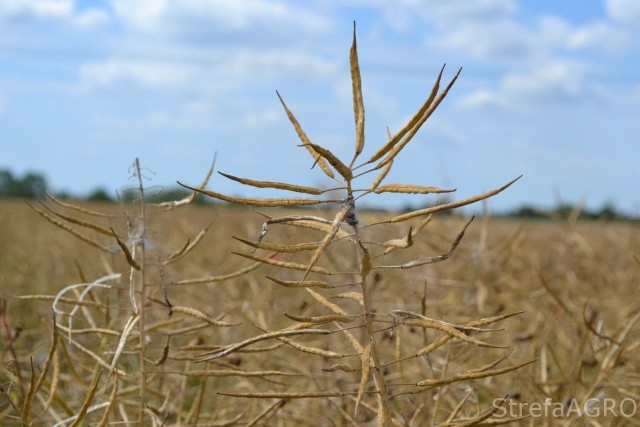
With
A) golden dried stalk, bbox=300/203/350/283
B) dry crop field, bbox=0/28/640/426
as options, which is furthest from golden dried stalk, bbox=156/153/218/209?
golden dried stalk, bbox=300/203/350/283

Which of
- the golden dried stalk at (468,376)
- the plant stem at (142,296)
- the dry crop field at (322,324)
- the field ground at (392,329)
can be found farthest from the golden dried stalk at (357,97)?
the plant stem at (142,296)

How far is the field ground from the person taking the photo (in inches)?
64.3

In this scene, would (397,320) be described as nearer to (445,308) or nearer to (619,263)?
(445,308)

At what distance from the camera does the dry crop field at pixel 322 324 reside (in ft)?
3.12

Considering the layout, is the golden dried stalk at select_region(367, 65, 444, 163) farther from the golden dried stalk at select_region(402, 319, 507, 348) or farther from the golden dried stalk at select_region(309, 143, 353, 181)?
the golden dried stalk at select_region(402, 319, 507, 348)

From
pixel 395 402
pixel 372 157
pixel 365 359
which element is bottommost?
pixel 395 402

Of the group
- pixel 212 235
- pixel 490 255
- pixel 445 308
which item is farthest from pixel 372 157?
pixel 212 235

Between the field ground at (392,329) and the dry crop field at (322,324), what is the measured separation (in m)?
0.01

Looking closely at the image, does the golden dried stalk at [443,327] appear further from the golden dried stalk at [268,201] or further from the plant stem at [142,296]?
the plant stem at [142,296]

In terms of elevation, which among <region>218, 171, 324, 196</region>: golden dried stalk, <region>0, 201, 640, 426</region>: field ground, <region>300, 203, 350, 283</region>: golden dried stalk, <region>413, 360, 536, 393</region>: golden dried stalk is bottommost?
<region>0, 201, 640, 426</region>: field ground

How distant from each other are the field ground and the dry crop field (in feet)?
0.05

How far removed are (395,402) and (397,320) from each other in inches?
66.6

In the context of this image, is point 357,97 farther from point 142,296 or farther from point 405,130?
point 142,296

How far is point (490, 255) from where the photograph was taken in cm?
342
